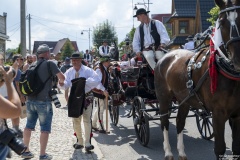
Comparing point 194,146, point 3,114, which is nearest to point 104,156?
point 194,146

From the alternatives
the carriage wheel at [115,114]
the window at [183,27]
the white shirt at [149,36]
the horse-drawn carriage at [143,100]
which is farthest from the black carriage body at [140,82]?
the window at [183,27]

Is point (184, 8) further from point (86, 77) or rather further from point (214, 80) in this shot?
point (214, 80)

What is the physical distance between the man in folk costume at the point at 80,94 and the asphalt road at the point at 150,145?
574mm

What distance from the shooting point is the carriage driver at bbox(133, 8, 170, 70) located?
7.59m

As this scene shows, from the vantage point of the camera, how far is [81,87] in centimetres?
688

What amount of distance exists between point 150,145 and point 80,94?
195 cm

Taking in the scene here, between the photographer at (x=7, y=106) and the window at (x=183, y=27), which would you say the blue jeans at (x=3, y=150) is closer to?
the photographer at (x=7, y=106)

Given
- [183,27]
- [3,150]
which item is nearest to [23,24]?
[3,150]

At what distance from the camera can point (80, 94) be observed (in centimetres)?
690

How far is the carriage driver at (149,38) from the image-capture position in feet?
24.9

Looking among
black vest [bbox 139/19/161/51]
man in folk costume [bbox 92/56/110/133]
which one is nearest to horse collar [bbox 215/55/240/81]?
black vest [bbox 139/19/161/51]

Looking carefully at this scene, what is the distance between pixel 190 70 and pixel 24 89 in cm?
301

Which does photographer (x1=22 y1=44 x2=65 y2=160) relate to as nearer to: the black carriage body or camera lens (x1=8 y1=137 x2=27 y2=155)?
the black carriage body

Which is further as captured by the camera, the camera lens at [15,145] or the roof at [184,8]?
the roof at [184,8]
